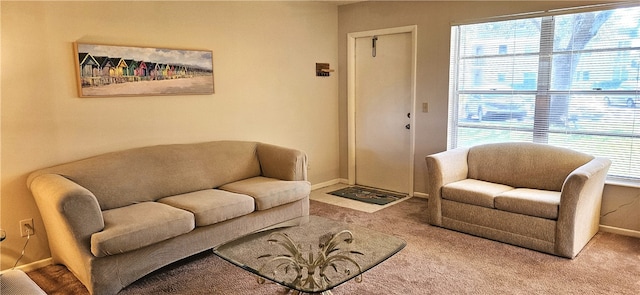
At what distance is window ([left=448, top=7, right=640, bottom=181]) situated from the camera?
135 inches

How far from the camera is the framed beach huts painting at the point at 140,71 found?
317cm

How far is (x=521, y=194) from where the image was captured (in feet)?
10.9

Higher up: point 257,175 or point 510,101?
point 510,101

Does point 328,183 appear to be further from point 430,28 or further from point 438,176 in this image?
point 430,28

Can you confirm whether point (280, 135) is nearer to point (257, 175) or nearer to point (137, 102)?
point (257, 175)

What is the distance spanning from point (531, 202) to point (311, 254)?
6.09 feet

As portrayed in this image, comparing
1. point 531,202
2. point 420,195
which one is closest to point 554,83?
point 531,202

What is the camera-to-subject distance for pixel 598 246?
10.7 ft

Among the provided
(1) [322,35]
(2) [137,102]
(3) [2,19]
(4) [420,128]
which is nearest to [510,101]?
(4) [420,128]

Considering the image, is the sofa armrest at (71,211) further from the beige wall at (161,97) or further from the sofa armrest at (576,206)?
the sofa armrest at (576,206)

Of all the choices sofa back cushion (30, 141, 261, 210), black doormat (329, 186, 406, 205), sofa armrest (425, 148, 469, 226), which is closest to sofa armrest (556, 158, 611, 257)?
sofa armrest (425, 148, 469, 226)

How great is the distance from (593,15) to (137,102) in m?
3.82

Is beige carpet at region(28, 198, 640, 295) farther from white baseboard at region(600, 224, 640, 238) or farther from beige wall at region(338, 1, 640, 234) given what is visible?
beige wall at region(338, 1, 640, 234)

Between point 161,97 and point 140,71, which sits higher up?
point 140,71
